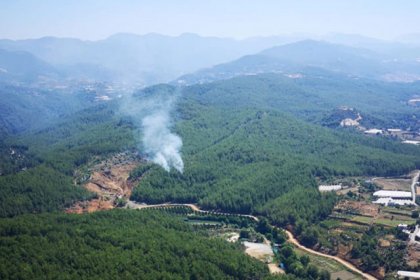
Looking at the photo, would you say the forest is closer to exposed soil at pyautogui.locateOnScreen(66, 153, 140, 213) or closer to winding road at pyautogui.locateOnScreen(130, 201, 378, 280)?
winding road at pyautogui.locateOnScreen(130, 201, 378, 280)

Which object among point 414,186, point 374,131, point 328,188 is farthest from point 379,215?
point 374,131

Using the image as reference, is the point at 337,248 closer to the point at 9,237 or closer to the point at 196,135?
the point at 9,237

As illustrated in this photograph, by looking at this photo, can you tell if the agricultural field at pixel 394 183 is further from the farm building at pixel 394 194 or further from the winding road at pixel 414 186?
the farm building at pixel 394 194

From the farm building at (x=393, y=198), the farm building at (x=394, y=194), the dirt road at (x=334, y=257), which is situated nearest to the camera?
the dirt road at (x=334, y=257)

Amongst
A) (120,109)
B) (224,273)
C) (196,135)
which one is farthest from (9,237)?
(120,109)

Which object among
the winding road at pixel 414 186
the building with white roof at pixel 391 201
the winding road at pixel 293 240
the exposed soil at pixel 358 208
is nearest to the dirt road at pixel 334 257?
the winding road at pixel 293 240

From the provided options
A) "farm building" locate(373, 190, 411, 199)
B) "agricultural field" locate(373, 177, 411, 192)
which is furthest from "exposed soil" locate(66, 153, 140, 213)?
"agricultural field" locate(373, 177, 411, 192)
